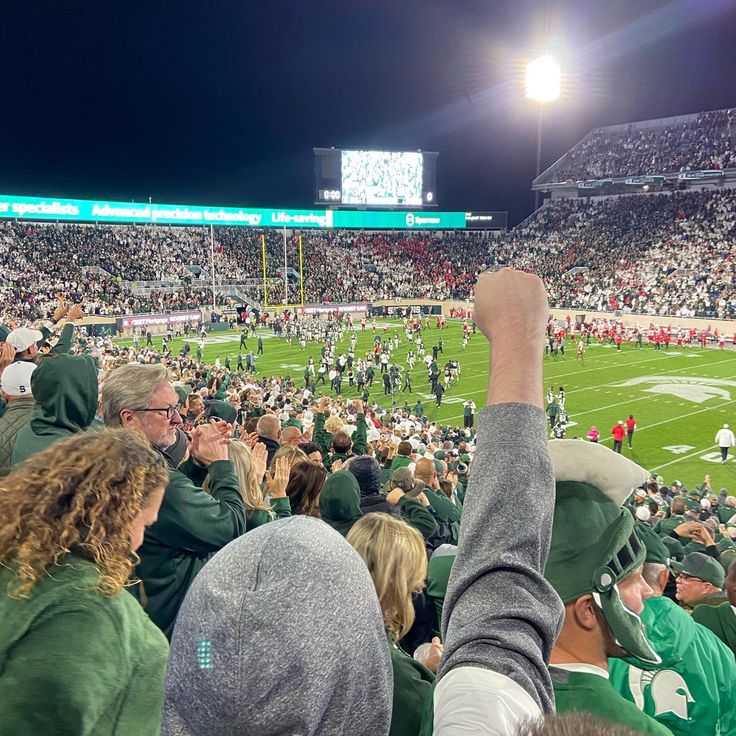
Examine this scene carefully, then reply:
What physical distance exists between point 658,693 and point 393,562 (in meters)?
0.85

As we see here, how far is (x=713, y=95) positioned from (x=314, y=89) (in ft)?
106

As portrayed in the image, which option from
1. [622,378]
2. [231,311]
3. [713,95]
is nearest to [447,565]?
[622,378]

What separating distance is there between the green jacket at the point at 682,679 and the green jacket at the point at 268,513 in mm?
1828

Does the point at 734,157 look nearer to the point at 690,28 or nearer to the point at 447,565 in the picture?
the point at 690,28

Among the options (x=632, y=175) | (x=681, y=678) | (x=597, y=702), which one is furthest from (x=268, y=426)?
(x=632, y=175)

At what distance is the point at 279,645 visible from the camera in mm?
983

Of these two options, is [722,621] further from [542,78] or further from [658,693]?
[542,78]

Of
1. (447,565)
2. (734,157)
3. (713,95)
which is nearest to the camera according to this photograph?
(447,565)

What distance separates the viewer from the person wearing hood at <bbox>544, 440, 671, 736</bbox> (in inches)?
52.6

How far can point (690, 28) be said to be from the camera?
51.6m

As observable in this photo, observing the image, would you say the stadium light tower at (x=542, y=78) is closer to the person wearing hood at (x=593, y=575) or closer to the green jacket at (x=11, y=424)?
the green jacket at (x=11, y=424)

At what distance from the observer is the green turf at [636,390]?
1808cm

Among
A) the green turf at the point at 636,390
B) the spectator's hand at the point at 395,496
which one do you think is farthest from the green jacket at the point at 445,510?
the green turf at the point at 636,390

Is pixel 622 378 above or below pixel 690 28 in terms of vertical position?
below
